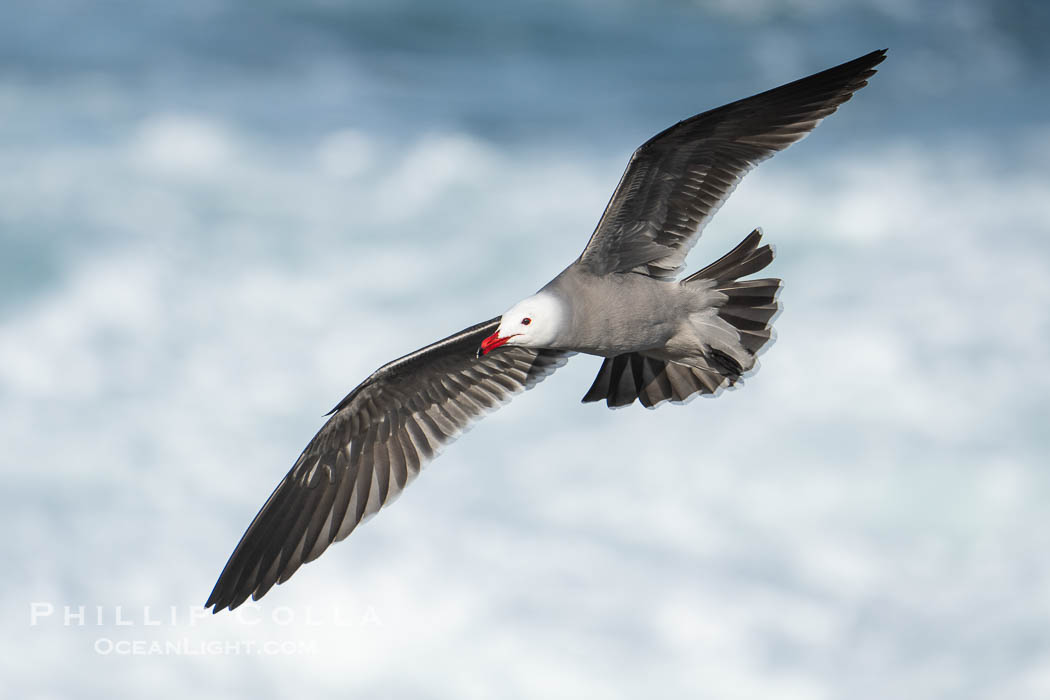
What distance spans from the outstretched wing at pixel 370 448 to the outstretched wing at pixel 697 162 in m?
1.50

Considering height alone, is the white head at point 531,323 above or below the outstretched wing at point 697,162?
below

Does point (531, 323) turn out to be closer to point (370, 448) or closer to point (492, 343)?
point (492, 343)

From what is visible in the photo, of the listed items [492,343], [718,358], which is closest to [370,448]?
[492,343]

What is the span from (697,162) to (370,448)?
12.4 ft

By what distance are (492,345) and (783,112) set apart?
287cm

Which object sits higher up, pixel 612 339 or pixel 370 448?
pixel 370 448

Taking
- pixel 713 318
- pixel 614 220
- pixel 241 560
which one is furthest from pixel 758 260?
pixel 241 560

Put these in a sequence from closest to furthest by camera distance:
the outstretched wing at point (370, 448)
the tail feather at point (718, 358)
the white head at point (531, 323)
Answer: the white head at point (531, 323)
the tail feather at point (718, 358)
the outstretched wing at point (370, 448)

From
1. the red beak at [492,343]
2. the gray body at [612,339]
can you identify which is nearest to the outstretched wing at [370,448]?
the gray body at [612,339]

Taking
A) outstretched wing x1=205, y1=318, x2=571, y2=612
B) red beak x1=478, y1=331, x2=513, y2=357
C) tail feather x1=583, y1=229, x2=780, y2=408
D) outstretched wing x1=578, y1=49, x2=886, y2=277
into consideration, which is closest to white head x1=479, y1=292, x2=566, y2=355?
red beak x1=478, y1=331, x2=513, y2=357

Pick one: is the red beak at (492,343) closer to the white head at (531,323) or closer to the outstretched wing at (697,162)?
the white head at (531,323)

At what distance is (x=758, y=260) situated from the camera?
32.0 feet

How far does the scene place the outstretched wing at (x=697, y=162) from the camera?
926 centimetres

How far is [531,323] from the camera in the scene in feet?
30.3
